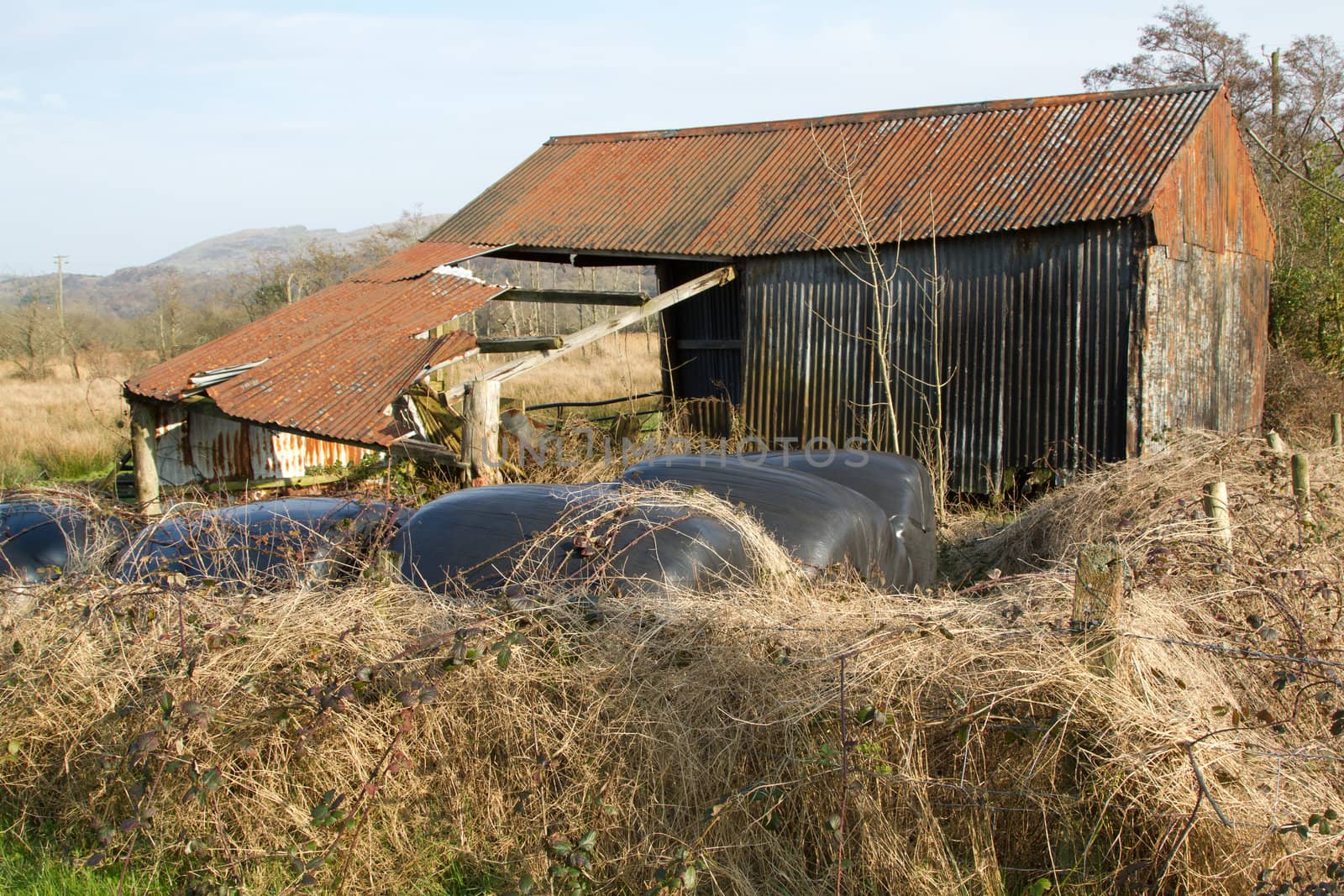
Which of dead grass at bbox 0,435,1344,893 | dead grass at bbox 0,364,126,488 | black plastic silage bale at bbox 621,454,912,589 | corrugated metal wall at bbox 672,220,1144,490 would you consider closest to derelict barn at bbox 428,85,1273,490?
corrugated metal wall at bbox 672,220,1144,490

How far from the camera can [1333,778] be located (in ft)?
11.0

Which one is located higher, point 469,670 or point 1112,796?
point 469,670

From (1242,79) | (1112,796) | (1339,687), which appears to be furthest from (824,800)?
(1242,79)

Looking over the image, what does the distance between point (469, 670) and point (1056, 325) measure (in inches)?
313

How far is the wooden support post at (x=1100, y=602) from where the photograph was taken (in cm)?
344

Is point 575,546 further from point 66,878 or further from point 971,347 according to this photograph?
point 971,347

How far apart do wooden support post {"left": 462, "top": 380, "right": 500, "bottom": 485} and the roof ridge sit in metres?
7.24

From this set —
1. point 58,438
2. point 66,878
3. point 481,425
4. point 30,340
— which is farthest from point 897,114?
point 30,340

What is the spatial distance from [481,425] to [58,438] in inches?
514

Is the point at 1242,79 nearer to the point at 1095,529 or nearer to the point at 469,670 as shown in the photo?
the point at 1095,529

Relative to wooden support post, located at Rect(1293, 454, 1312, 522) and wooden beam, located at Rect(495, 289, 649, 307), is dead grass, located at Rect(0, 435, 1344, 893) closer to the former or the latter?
wooden support post, located at Rect(1293, 454, 1312, 522)

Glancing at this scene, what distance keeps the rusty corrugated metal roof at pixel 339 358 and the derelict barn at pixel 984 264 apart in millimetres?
2335

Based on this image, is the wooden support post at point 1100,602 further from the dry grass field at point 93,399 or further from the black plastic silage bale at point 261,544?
the dry grass field at point 93,399

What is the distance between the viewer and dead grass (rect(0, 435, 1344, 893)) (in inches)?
129
